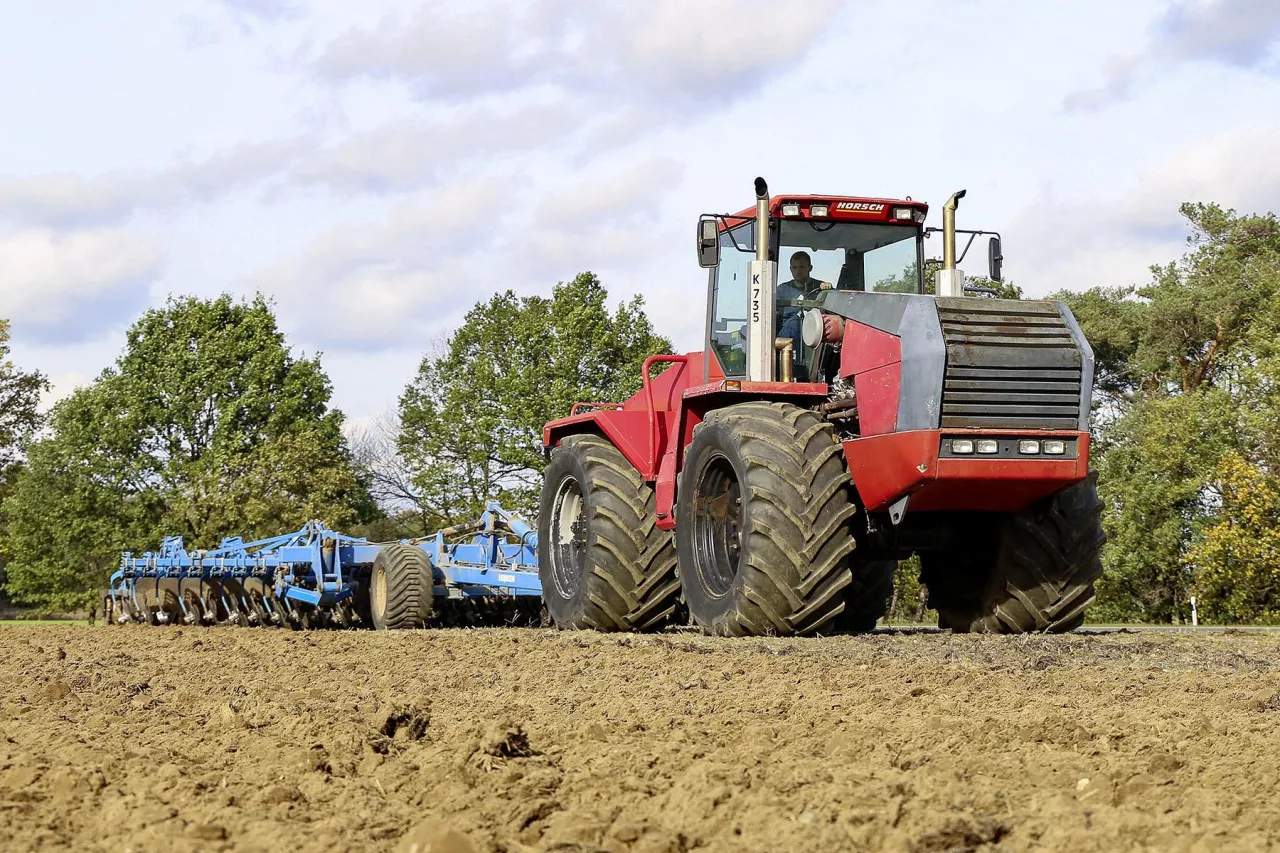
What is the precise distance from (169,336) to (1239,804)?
4160 cm

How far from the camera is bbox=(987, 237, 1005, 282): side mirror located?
10.2 meters

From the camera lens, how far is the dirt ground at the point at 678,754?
348 centimetres

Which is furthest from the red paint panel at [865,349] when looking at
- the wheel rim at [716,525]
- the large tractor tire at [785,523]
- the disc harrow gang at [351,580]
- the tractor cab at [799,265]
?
the disc harrow gang at [351,580]

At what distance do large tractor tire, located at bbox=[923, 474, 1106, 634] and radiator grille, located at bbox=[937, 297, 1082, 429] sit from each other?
817mm

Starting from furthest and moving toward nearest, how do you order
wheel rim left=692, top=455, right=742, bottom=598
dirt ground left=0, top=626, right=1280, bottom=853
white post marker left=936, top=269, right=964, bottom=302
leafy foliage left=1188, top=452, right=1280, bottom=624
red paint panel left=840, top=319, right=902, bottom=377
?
leafy foliage left=1188, top=452, right=1280, bottom=624 → white post marker left=936, top=269, right=964, bottom=302 → wheel rim left=692, top=455, right=742, bottom=598 → red paint panel left=840, top=319, right=902, bottom=377 → dirt ground left=0, top=626, right=1280, bottom=853

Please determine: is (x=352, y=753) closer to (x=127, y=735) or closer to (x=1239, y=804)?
(x=127, y=735)

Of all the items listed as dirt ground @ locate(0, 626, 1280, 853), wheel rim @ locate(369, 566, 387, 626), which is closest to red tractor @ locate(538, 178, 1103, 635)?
dirt ground @ locate(0, 626, 1280, 853)

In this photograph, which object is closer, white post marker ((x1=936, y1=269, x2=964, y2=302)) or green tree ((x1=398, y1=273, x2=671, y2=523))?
white post marker ((x1=936, y1=269, x2=964, y2=302))

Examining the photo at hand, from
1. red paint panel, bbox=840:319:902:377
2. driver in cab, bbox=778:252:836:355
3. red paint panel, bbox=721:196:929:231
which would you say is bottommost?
red paint panel, bbox=840:319:902:377

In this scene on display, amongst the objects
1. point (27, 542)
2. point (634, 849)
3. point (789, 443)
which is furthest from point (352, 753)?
point (27, 542)

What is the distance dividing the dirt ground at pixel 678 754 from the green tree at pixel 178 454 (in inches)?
1249

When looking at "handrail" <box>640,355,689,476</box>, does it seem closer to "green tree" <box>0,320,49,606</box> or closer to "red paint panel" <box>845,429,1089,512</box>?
"red paint panel" <box>845,429,1089,512</box>

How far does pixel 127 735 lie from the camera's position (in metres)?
5.45

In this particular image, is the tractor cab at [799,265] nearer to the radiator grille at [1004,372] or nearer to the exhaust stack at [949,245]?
the exhaust stack at [949,245]
